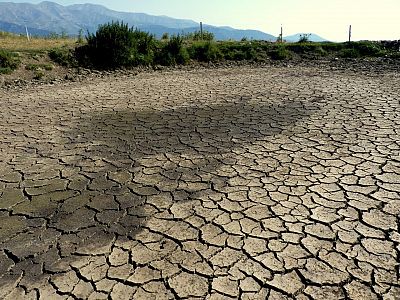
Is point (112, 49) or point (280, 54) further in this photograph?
point (280, 54)

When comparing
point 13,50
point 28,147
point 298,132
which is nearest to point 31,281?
point 28,147

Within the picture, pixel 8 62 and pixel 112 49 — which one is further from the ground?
pixel 112 49

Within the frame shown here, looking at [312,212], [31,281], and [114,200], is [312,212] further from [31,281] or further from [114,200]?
[31,281]

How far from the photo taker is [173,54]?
13.6 m

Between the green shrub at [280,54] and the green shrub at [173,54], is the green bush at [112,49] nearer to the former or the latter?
the green shrub at [173,54]

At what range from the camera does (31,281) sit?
2760mm

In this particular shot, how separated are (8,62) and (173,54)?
5.69 m

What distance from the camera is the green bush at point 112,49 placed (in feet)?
40.8

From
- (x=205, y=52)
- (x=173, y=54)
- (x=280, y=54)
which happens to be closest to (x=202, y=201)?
(x=173, y=54)

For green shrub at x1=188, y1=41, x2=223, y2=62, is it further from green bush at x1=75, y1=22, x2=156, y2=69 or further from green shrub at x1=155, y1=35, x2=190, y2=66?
green bush at x1=75, y1=22, x2=156, y2=69

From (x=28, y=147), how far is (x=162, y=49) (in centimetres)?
921

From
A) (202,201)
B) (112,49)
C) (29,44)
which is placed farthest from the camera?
(29,44)

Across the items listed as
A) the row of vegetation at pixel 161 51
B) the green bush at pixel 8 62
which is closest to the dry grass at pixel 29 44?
the row of vegetation at pixel 161 51

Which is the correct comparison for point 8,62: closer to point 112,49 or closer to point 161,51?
point 112,49
